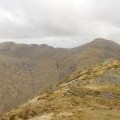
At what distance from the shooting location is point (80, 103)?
2961cm

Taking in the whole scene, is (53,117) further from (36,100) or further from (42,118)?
(36,100)

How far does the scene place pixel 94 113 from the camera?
1077 inches

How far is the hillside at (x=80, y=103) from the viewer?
1078 inches

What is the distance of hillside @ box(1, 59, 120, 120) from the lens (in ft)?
89.9

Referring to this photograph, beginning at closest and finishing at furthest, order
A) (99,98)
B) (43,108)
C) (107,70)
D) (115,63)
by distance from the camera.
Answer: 1. (43,108)
2. (99,98)
3. (107,70)
4. (115,63)

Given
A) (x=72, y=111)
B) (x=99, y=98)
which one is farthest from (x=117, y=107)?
(x=72, y=111)

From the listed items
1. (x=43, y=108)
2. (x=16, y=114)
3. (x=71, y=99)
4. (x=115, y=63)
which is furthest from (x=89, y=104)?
(x=115, y=63)

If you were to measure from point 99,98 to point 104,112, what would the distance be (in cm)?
329

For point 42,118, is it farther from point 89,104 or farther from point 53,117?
point 89,104

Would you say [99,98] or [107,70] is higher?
[107,70]

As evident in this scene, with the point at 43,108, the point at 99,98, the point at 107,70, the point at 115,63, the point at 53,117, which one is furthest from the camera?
the point at 115,63

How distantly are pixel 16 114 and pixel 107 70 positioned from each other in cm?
1234

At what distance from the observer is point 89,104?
96.9ft

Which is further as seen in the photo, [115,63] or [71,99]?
[115,63]
